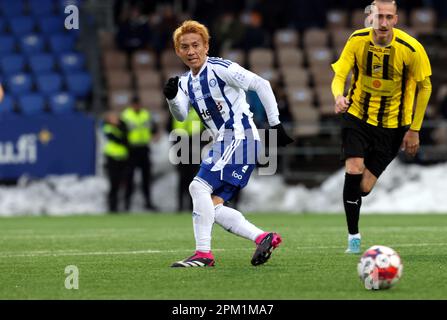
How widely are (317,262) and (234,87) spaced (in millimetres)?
1438

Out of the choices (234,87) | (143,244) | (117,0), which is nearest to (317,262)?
(234,87)

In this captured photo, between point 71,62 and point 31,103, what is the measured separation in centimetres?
126

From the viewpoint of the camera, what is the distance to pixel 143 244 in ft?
36.2

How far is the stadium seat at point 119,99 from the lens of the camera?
2114cm

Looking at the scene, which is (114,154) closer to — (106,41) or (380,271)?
(106,41)

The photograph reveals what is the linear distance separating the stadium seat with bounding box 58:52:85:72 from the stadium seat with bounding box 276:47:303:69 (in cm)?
A: 391

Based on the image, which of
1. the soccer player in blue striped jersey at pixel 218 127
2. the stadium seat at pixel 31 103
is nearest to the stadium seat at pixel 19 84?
the stadium seat at pixel 31 103

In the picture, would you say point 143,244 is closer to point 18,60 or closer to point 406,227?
point 406,227

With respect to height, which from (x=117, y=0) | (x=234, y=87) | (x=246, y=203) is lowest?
(x=246, y=203)

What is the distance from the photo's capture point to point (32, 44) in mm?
22734

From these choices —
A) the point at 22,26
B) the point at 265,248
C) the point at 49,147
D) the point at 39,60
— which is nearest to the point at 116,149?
the point at 49,147

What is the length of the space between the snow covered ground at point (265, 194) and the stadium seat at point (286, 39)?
3.46 metres

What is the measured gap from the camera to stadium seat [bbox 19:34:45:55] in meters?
22.7

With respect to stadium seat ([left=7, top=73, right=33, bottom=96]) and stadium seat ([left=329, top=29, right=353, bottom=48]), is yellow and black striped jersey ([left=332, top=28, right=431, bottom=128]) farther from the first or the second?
stadium seat ([left=7, top=73, right=33, bottom=96])
